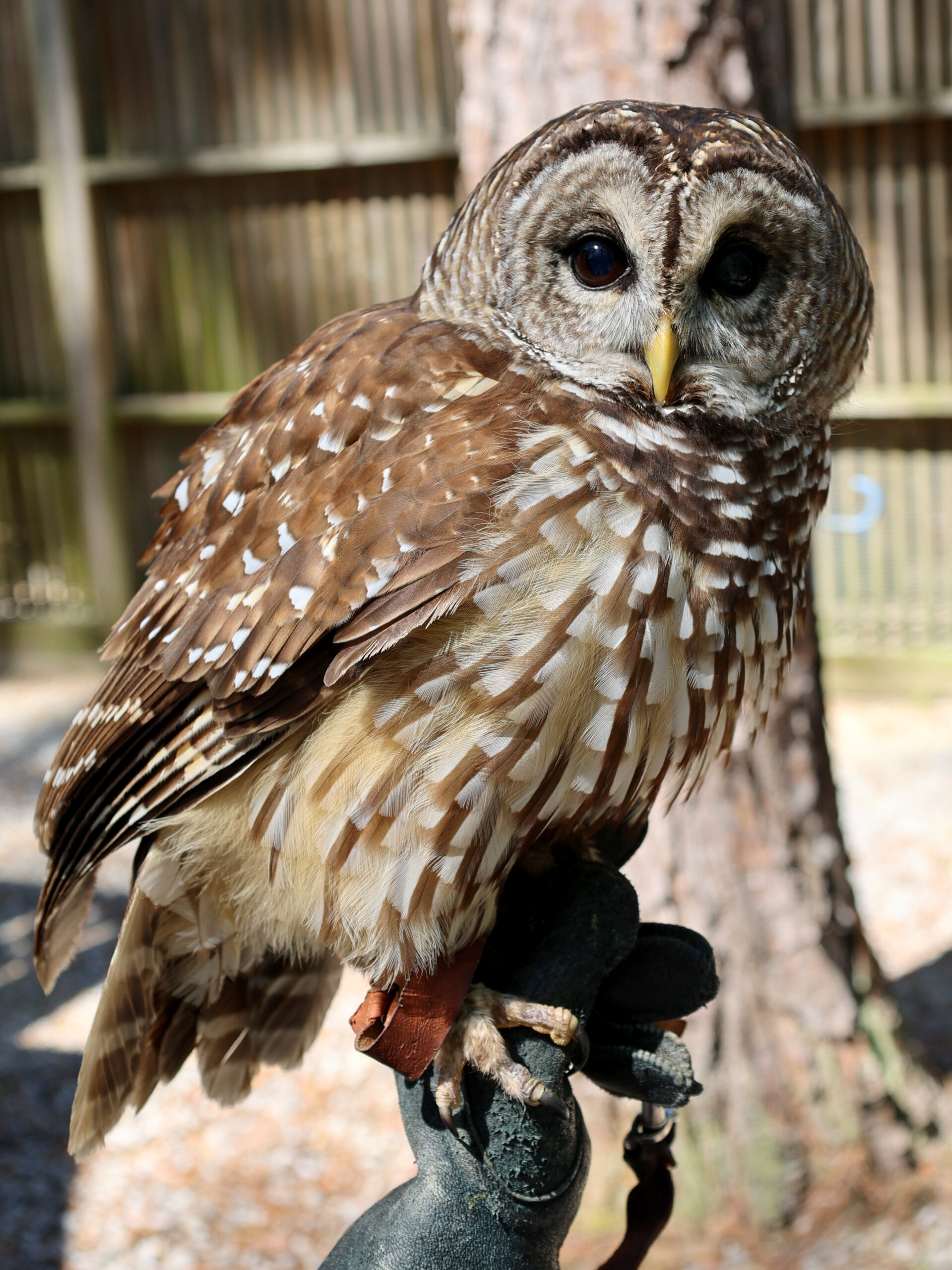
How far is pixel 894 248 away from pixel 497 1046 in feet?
18.1

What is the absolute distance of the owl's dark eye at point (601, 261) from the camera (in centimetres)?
181

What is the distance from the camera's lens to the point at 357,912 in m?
1.91

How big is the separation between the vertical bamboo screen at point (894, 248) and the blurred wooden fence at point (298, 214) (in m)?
0.01

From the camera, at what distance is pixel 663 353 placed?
68.2 inches

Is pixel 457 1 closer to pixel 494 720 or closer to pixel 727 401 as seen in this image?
pixel 727 401

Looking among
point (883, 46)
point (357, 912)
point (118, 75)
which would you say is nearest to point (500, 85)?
point (357, 912)

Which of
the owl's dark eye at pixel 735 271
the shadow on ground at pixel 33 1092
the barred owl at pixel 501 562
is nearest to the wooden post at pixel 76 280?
the shadow on ground at pixel 33 1092

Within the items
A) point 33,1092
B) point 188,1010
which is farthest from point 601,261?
point 33,1092

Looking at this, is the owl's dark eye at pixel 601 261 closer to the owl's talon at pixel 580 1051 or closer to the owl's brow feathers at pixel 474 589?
the owl's brow feathers at pixel 474 589

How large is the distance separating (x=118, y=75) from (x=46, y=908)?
6.28m

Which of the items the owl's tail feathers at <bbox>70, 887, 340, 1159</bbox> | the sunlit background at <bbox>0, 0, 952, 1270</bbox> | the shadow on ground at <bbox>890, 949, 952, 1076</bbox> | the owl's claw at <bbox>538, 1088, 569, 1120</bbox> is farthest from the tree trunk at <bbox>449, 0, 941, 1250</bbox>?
the owl's claw at <bbox>538, 1088, 569, 1120</bbox>

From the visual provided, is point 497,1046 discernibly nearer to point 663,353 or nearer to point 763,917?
point 663,353

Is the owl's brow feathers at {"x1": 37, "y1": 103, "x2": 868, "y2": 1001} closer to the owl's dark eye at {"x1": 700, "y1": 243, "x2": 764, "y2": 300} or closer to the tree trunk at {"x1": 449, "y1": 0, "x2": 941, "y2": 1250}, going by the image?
the owl's dark eye at {"x1": 700, "y1": 243, "x2": 764, "y2": 300}

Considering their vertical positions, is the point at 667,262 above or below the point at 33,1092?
above
